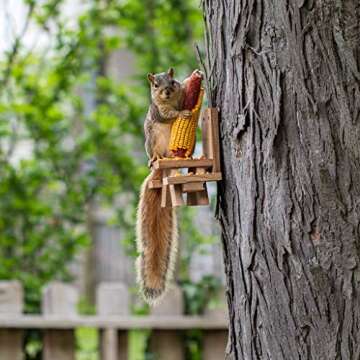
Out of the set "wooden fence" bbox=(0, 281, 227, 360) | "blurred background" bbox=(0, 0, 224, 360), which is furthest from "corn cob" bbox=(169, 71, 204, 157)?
"blurred background" bbox=(0, 0, 224, 360)

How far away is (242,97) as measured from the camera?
1780 mm

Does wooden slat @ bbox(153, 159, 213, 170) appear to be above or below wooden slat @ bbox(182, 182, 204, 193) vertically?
above

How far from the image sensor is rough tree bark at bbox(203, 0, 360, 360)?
5.48ft

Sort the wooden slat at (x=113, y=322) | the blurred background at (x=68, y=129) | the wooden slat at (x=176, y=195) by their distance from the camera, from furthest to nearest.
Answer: the blurred background at (x=68, y=129) < the wooden slat at (x=113, y=322) < the wooden slat at (x=176, y=195)

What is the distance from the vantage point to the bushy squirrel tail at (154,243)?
1.99 m

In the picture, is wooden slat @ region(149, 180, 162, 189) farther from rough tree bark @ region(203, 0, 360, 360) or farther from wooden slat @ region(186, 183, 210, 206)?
rough tree bark @ region(203, 0, 360, 360)

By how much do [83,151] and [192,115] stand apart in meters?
2.92

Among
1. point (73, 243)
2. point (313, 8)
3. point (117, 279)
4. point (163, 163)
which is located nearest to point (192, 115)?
point (163, 163)

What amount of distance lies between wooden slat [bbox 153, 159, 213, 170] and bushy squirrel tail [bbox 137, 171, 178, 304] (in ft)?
0.40

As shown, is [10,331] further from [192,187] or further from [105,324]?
[192,187]

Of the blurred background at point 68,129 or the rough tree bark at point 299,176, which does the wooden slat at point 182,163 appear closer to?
the rough tree bark at point 299,176

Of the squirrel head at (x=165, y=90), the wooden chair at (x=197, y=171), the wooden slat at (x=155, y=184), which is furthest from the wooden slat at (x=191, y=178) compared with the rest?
the squirrel head at (x=165, y=90)

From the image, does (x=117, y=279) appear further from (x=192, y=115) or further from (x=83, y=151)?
(x=192, y=115)

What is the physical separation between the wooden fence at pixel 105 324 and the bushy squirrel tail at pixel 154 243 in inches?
64.9
